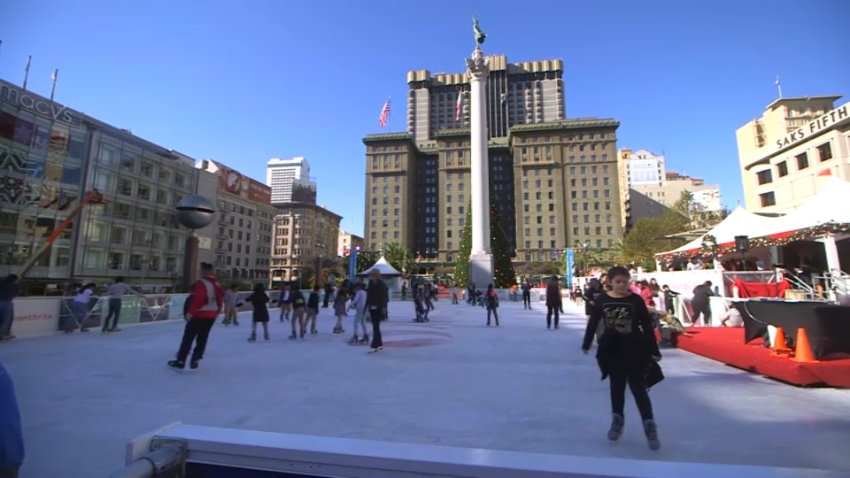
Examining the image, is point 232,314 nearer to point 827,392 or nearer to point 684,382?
point 684,382

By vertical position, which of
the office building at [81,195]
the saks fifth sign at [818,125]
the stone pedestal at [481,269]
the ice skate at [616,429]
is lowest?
the ice skate at [616,429]

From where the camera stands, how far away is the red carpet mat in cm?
566

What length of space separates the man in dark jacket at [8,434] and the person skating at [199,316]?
5.17 m

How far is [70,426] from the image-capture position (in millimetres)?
4156

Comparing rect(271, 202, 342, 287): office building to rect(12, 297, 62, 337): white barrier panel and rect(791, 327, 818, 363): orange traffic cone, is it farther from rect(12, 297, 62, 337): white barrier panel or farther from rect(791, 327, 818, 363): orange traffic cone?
rect(791, 327, 818, 363): orange traffic cone

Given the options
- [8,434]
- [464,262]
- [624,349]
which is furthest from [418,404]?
[464,262]

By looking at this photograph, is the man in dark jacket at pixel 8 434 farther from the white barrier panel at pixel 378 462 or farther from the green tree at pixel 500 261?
the green tree at pixel 500 261

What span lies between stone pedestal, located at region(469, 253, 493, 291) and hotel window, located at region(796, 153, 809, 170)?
35.5 meters

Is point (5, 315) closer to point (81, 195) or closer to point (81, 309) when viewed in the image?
point (81, 309)

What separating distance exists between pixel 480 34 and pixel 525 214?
5987cm

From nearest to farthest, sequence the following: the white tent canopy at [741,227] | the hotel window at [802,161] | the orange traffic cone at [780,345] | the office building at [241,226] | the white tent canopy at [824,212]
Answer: the orange traffic cone at [780,345], the white tent canopy at [824,212], the white tent canopy at [741,227], the hotel window at [802,161], the office building at [241,226]

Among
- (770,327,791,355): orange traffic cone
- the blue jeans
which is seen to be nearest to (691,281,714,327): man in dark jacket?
(770,327,791,355): orange traffic cone

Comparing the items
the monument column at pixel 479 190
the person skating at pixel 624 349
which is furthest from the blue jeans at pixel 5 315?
the monument column at pixel 479 190

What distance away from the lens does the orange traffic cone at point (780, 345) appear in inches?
253
